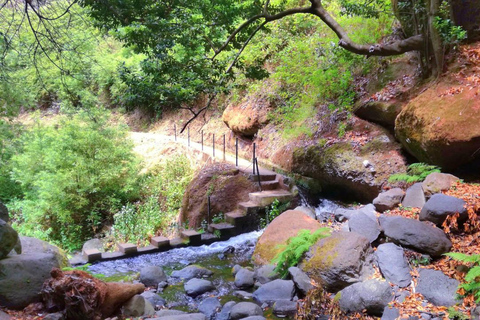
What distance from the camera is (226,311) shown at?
5156mm

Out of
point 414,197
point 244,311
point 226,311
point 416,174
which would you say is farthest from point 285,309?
point 416,174

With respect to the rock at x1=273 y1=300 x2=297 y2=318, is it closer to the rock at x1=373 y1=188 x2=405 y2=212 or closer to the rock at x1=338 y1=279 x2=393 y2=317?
the rock at x1=338 y1=279 x2=393 y2=317

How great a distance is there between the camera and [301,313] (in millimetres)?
4906

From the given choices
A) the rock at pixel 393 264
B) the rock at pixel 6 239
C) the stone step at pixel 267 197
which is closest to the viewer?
the rock at pixel 6 239

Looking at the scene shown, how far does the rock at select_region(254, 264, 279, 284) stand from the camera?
6055 millimetres

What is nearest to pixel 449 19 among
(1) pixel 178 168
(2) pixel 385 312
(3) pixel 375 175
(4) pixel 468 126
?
(4) pixel 468 126

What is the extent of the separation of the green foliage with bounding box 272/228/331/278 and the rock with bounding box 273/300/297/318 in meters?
0.74

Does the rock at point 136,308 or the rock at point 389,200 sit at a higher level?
the rock at point 389,200

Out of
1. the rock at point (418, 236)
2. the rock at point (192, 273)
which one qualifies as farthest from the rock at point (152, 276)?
the rock at point (418, 236)

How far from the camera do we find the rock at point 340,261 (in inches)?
200

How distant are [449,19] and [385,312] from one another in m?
6.18

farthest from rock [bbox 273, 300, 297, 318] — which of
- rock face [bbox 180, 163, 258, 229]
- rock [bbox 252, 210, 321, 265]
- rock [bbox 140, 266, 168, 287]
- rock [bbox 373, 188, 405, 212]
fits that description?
rock face [bbox 180, 163, 258, 229]

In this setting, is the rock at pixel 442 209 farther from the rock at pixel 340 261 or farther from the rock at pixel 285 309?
the rock at pixel 285 309

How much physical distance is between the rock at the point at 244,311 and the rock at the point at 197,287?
3.05 feet
